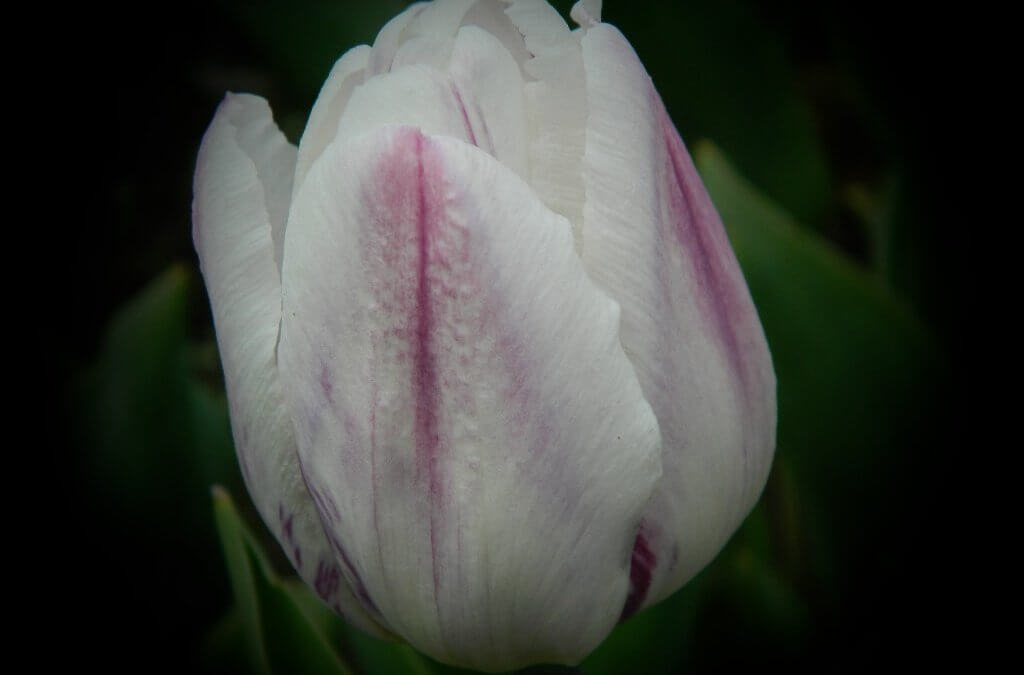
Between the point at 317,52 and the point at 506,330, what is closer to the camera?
the point at 506,330

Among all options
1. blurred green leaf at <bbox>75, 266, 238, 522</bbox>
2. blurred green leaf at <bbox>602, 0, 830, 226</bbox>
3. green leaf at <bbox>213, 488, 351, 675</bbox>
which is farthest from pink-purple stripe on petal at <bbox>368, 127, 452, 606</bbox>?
blurred green leaf at <bbox>602, 0, 830, 226</bbox>

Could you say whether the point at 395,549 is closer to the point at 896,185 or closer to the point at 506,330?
the point at 506,330

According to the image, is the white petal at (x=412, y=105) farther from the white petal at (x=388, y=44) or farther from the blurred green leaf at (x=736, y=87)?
the blurred green leaf at (x=736, y=87)

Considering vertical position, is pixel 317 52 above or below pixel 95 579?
above

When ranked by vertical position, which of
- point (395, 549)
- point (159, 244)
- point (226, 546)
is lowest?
point (159, 244)

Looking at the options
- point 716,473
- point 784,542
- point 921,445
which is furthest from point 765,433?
point 784,542

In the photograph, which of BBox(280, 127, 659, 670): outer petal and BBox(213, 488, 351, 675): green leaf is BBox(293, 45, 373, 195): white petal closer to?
BBox(280, 127, 659, 670): outer petal

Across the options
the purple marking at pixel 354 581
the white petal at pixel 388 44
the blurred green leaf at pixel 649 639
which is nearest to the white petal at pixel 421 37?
the white petal at pixel 388 44
